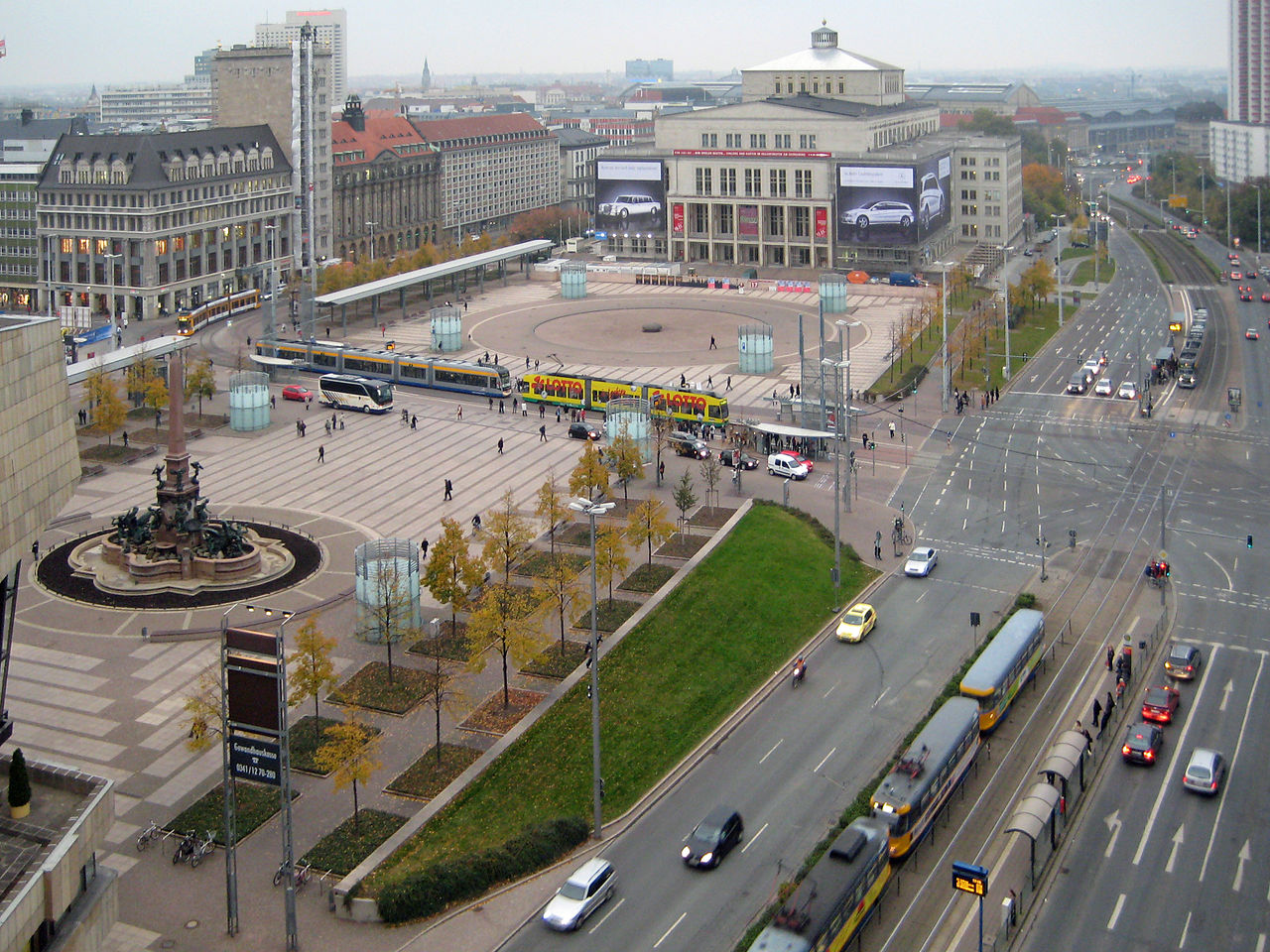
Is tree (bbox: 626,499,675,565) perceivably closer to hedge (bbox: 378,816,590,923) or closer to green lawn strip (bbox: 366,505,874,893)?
green lawn strip (bbox: 366,505,874,893)

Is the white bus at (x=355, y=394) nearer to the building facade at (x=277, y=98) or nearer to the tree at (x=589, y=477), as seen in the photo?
the tree at (x=589, y=477)

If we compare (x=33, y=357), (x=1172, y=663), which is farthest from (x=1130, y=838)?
(x=33, y=357)

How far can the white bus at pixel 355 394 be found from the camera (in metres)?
109

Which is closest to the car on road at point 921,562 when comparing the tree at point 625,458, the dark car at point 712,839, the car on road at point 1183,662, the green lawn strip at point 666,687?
the green lawn strip at point 666,687

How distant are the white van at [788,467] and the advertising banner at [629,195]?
102m

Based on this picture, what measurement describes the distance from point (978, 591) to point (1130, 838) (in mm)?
23776

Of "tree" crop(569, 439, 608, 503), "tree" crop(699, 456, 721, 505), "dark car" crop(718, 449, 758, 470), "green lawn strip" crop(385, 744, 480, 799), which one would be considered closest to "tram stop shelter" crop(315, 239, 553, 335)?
"dark car" crop(718, 449, 758, 470)

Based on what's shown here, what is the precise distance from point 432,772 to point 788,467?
43.5 metres

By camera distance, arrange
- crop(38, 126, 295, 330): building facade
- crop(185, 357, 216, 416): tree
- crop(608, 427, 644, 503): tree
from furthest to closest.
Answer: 1. crop(38, 126, 295, 330): building facade
2. crop(185, 357, 216, 416): tree
3. crop(608, 427, 644, 503): tree

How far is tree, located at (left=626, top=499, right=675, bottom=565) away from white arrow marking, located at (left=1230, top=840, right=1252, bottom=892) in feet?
107

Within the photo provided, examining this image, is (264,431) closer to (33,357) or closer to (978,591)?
(978,591)

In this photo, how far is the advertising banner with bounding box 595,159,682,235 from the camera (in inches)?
7372

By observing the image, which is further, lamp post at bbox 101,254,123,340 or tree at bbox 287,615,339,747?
lamp post at bbox 101,254,123,340

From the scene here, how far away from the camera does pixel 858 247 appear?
174875mm
